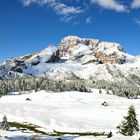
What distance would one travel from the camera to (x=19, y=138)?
51.7 meters

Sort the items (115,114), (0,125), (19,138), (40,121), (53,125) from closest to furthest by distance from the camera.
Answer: (19,138)
(0,125)
(53,125)
(40,121)
(115,114)

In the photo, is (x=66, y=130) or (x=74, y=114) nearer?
(x=66, y=130)

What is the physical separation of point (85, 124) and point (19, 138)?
5816 centimetres

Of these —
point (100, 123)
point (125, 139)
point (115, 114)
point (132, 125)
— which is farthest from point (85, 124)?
point (125, 139)

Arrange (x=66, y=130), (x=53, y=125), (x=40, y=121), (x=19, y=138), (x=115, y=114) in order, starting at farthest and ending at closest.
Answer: (x=115, y=114) < (x=40, y=121) < (x=53, y=125) < (x=66, y=130) < (x=19, y=138)

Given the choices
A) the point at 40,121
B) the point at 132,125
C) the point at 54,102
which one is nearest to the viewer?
the point at 132,125

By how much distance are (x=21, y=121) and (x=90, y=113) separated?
32593 millimetres

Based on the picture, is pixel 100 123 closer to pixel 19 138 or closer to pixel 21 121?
pixel 21 121

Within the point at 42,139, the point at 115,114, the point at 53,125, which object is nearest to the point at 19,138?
the point at 42,139

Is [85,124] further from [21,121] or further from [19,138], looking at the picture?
[19,138]

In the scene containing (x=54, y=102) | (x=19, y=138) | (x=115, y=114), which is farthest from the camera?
(x=54, y=102)

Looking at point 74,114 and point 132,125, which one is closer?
point 132,125

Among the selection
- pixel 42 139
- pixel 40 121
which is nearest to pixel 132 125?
pixel 42 139

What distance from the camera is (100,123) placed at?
112438 millimetres
